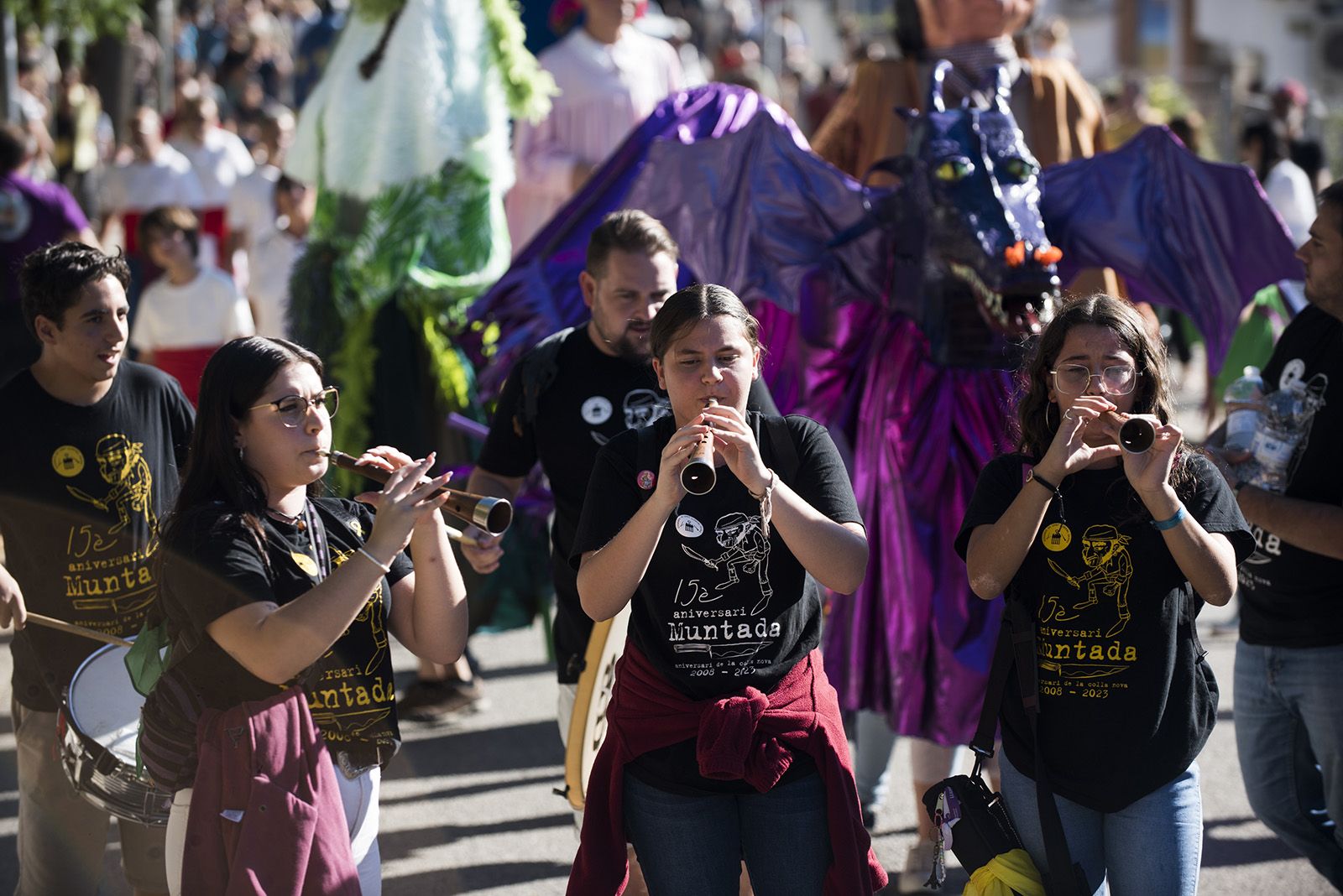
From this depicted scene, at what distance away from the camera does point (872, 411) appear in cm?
453

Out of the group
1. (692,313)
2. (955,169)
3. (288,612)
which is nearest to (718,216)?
(955,169)

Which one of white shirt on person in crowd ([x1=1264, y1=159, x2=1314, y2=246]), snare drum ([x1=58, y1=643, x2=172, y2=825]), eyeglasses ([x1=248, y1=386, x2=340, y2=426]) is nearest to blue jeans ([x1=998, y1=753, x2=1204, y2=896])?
eyeglasses ([x1=248, y1=386, x2=340, y2=426])

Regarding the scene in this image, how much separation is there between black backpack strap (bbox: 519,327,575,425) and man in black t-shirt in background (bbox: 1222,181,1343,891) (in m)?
1.58

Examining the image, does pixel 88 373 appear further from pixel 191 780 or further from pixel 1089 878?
pixel 1089 878

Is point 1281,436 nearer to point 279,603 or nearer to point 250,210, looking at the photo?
point 279,603

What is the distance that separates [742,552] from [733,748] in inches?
14.6

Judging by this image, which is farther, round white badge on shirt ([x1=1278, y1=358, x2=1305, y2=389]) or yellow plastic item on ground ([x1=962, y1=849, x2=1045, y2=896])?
round white badge on shirt ([x1=1278, y1=358, x2=1305, y2=389])

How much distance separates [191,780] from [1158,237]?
3.06 metres

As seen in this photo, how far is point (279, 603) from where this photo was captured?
2.91m

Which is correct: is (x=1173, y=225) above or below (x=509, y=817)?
above

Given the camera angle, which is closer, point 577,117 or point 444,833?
point 444,833

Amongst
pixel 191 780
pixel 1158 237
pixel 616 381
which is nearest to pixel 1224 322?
pixel 1158 237

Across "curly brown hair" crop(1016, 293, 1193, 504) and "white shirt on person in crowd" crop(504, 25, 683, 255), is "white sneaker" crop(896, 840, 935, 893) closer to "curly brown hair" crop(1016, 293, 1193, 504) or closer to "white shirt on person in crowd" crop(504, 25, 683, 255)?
"curly brown hair" crop(1016, 293, 1193, 504)

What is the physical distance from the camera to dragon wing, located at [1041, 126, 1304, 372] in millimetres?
4535
